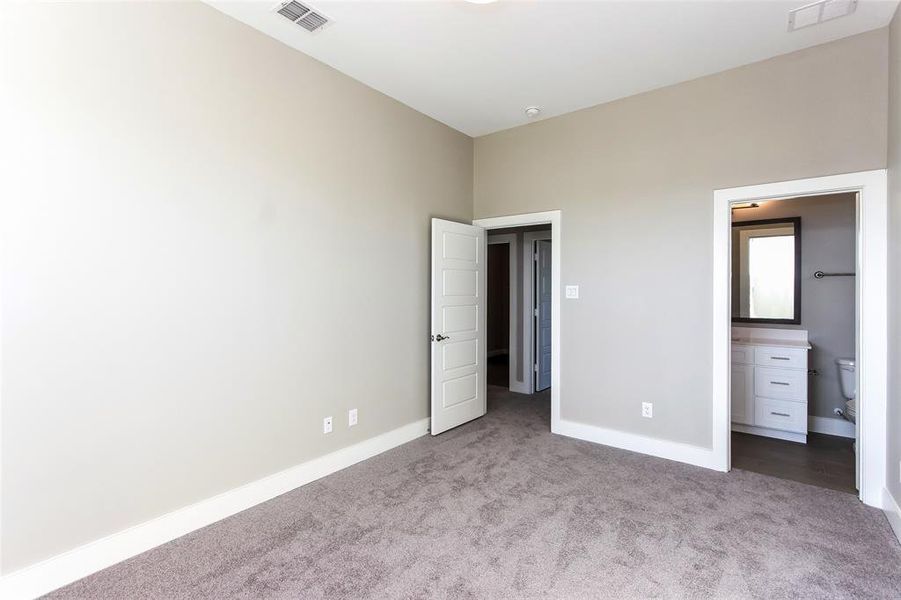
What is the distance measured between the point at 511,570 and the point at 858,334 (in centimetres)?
258

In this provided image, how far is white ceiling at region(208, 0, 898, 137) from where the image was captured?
2406 mm

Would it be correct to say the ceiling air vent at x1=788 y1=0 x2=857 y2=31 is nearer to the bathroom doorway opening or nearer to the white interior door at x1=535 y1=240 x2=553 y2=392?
the bathroom doorway opening

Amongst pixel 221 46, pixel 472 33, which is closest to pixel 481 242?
pixel 472 33

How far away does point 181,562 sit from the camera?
2.08 meters

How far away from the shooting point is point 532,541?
225cm

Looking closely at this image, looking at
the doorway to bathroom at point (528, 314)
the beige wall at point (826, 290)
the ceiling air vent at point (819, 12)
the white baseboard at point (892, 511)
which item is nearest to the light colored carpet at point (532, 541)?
the white baseboard at point (892, 511)

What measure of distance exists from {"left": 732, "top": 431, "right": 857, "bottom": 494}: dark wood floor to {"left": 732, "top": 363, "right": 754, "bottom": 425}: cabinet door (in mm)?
171

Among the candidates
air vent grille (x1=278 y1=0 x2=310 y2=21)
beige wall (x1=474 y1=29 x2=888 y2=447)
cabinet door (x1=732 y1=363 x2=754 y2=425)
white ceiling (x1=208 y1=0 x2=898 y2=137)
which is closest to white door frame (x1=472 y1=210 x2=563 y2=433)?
beige wall (x1=474 y1=29 x2=888 y2=447)

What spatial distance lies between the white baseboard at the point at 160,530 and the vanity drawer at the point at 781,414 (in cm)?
353

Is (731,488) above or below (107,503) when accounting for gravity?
below

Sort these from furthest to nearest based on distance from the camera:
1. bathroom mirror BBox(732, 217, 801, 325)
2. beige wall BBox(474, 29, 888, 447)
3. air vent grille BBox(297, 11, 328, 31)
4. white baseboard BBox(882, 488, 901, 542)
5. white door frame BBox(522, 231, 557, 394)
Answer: white door frame BBox(522, 231, 557, 394) < bathroom mirror BBox(732, 217, 801, 325) < beige wall BBox(474, 29, 888, 447) < air vent grille BBox(297, 11, 328, 31) < white baseboard BBox(882, 488, 901, 542)

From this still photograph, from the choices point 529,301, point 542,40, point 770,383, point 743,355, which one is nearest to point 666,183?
point 542,40

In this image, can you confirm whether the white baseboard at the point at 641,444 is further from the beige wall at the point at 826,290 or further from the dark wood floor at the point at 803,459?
the beige wall at the point at 826,290

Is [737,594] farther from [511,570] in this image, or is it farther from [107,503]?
[107,503]
